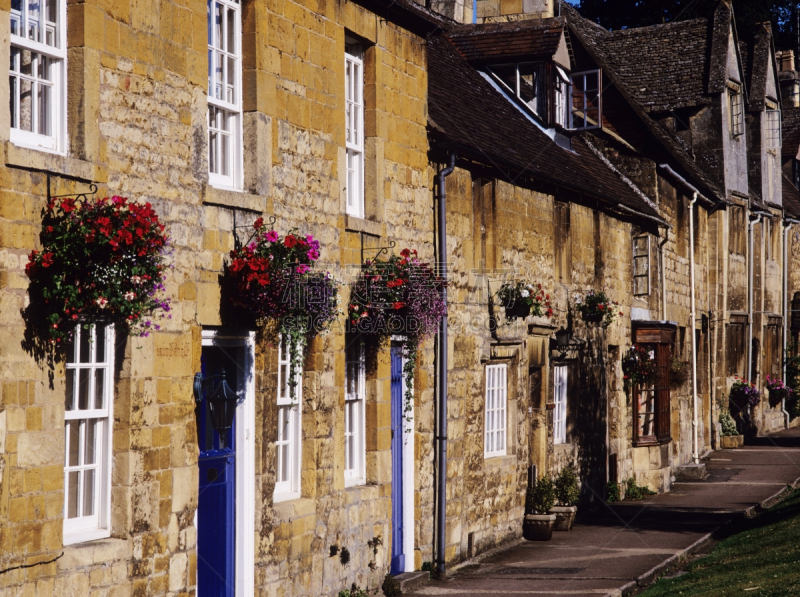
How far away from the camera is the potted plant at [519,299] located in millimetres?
15023

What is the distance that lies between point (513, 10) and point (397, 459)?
10.8 meters

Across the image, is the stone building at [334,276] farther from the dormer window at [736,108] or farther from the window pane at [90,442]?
the dormer window at [736,108]

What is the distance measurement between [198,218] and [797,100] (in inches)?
1388

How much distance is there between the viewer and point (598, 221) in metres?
19.0

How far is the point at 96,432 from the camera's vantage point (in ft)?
25.9

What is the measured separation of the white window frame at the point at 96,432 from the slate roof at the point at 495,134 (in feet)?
20.6

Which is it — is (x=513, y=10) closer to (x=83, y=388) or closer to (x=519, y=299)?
(x=519, y=299)

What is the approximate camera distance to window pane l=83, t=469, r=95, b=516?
7809 mm

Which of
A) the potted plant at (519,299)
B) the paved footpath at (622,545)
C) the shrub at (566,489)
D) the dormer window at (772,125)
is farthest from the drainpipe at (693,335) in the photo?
the potted plant at (519,299)

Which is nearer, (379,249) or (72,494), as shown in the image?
(72,494)

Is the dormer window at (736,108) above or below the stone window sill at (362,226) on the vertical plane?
above

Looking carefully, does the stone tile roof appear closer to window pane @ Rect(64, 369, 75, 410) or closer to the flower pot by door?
the flower pot by door

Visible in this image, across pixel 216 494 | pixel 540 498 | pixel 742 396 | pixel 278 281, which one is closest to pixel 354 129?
pixel 278 281

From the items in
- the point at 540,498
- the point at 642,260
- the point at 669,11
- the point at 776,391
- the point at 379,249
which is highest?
the point at 669,11
